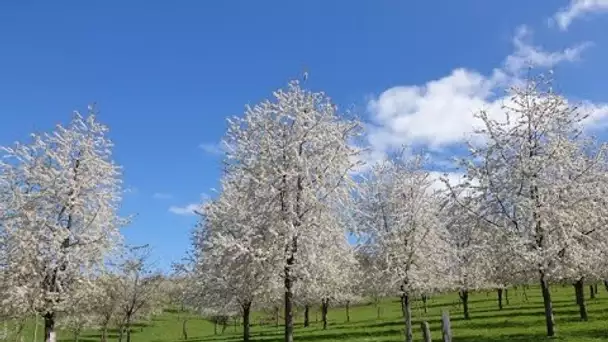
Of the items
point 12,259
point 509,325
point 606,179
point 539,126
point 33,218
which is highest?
point 539,126

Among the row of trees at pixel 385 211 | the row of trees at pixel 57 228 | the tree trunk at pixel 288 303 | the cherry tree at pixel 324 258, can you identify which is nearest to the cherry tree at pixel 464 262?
the row of trees at pixel 385 211

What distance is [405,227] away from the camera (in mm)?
37094

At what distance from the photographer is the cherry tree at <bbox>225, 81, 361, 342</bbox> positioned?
2491cm

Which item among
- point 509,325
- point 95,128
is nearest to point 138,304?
point 95,128

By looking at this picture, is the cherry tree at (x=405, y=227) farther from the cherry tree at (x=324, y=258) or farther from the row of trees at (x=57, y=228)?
the row of trees at (x=57, y=228)

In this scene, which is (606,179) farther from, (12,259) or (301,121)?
(12,259)

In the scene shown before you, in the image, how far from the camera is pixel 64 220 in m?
28.3

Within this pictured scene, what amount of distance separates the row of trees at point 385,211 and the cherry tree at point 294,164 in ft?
0.20

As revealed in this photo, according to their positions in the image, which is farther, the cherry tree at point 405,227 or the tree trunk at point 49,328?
the cherry tree at point 405,227

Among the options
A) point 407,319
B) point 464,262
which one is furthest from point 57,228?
point 464,262

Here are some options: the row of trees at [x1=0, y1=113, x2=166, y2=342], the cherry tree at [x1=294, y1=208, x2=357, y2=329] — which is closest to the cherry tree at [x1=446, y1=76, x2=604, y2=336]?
the cherry tree at [x1=294, y1=208, x2=357, y2=329]

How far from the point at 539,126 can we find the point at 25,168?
29.4 m

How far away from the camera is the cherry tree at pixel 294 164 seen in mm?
24906

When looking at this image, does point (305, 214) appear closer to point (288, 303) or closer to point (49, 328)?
point (288, 303)
